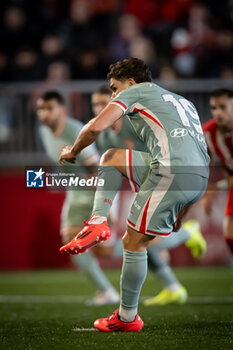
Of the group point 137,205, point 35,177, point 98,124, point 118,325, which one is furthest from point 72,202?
point 98,124

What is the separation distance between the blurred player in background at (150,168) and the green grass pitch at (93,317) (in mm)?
337

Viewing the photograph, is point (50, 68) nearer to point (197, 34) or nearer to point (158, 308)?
point (197, 34)

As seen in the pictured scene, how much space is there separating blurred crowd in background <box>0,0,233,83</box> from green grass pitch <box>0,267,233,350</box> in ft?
12.2

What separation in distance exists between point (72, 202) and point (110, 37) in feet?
18.7

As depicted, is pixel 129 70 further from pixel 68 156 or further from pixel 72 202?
pixel 72 202

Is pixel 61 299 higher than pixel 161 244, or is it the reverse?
pixel 161 244

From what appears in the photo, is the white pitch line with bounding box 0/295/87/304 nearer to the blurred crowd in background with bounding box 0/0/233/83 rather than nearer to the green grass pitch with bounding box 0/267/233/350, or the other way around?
the green grass pitch with bounding box 0/267/233/350

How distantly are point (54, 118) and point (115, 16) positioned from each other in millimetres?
5790

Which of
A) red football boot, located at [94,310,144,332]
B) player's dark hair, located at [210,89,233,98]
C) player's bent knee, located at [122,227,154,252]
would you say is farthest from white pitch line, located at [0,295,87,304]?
player's bent knee, located at [122,227,154,252]

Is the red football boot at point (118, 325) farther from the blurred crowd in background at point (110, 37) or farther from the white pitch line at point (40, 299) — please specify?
the blurred crowd in background at point (110, 37)

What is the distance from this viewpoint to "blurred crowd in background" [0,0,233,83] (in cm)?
1100

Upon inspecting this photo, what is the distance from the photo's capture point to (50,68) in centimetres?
1086

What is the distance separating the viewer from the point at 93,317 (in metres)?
5.26

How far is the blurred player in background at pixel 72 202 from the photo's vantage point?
687 cm
